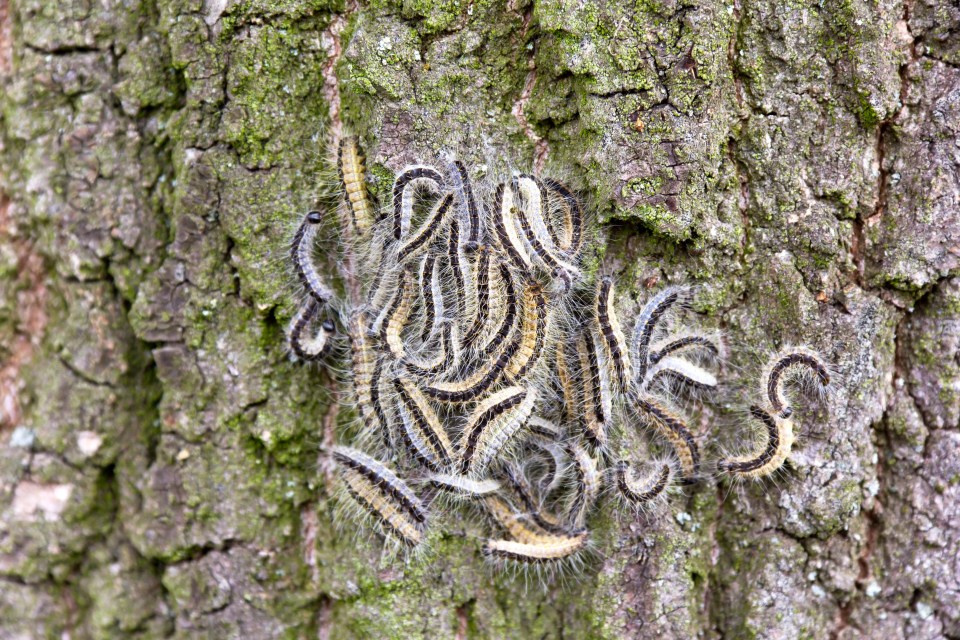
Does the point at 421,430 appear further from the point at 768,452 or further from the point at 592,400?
the point at 768,452

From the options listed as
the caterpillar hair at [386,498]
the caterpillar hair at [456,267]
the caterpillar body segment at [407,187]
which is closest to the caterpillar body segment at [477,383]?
the caterpillar hair at [456,267]

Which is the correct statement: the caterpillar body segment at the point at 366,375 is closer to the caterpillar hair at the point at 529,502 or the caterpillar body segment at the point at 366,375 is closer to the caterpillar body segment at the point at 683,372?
the caterpillar hair at the point at 529,502

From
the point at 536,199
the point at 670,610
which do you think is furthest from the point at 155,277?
the point at 670,610

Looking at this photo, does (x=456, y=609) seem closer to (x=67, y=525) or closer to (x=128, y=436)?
(x=128, y=436)

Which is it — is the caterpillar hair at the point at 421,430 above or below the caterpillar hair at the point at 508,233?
below

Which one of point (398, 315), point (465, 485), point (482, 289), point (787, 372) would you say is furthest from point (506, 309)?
point (787, 372)
